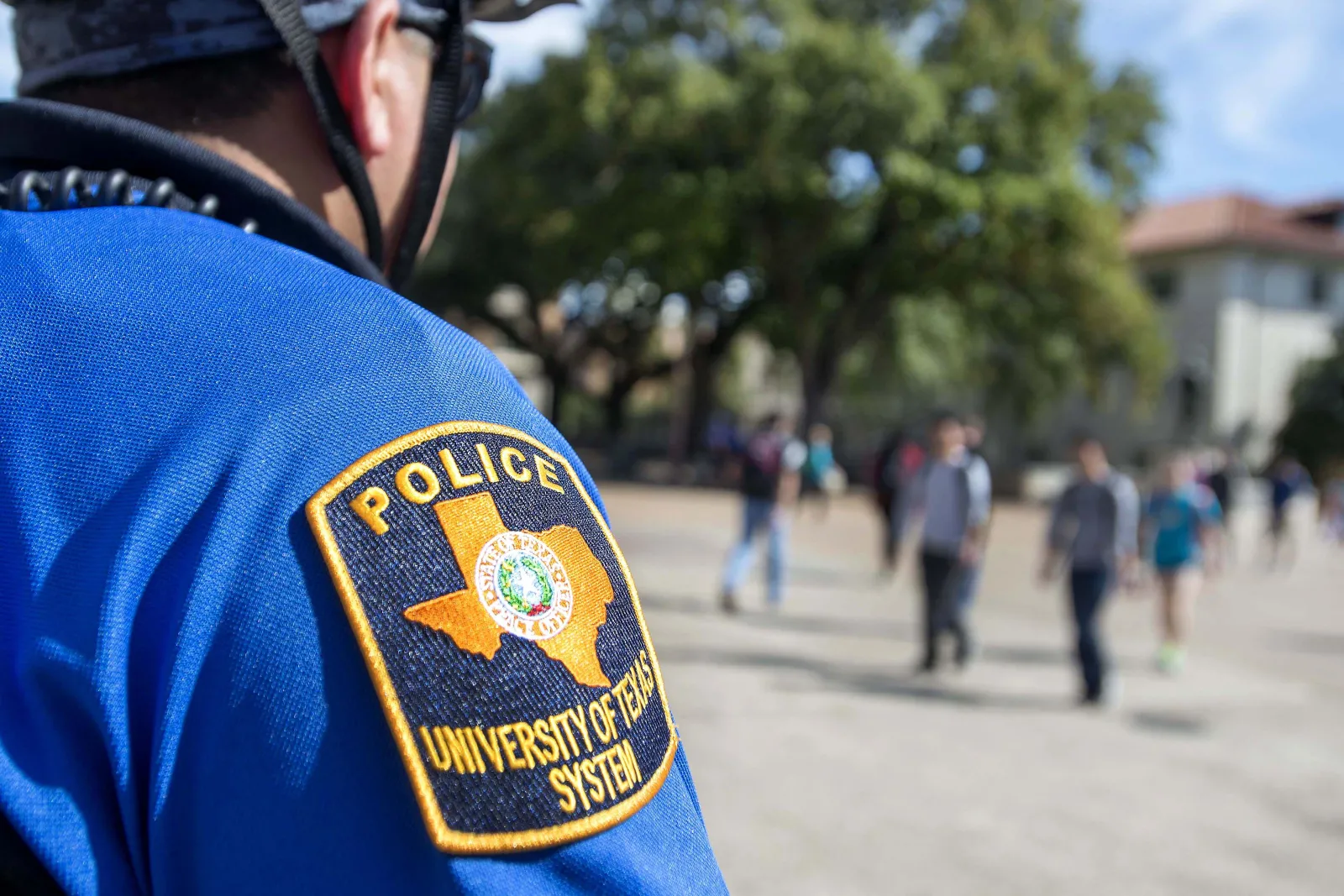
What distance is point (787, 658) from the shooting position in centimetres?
808

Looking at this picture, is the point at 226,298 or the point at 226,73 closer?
the point at 226,298

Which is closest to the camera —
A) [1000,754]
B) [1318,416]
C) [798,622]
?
[1000,754]

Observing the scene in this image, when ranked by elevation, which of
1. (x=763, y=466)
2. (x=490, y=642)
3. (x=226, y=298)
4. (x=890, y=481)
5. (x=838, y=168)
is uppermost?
(x=838, y=168)

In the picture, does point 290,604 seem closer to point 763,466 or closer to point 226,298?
point 226,298

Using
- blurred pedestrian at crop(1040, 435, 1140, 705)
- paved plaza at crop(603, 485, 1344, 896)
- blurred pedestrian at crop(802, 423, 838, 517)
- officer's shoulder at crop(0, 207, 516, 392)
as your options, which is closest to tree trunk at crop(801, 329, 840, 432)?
blurred pedestrian at crop(802, 423, 838, 517)

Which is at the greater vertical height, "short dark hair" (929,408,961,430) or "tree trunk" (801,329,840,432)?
"short dark hair" (929,408,961,430)

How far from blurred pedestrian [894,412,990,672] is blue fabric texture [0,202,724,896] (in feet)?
24.1

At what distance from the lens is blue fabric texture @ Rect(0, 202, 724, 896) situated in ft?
2.28

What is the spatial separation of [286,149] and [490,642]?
54cm

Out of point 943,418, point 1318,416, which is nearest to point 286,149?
point 943,418

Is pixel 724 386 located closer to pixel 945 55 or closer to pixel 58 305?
pixel 945 55

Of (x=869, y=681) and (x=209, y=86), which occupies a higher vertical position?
(x=209, y=86)

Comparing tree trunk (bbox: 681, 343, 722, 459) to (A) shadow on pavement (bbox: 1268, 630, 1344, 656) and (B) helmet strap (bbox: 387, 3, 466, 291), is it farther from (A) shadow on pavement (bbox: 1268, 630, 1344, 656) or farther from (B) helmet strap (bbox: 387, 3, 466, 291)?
(B) helmet strap (bbox: 387, 3, 466, 291)

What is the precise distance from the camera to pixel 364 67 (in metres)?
1.03
